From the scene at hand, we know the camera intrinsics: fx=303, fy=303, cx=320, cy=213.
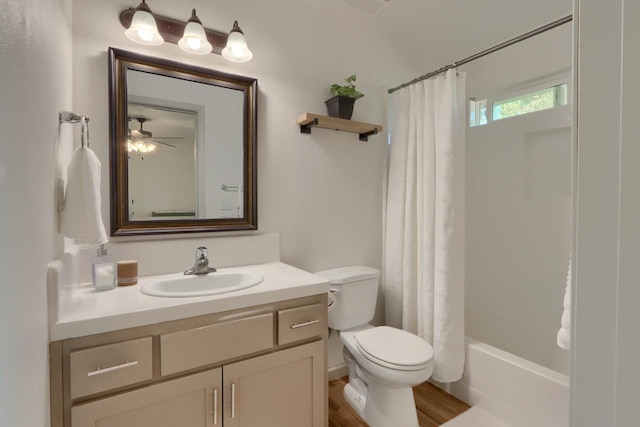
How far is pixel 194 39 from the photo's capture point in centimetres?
151

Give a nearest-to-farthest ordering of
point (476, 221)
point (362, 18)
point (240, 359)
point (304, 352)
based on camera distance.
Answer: point (240, 359) < point (304, 352) < point (362, 18) < point (476, 221)

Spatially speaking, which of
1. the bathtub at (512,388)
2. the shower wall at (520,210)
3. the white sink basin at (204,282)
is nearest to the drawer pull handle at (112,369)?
the white sink basin at (204,282)

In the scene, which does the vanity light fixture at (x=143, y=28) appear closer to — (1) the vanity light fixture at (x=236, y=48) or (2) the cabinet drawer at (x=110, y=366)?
(1) the vanity light fixture at (x=236, y=48)

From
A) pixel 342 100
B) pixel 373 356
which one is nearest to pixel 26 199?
pixel 373 356

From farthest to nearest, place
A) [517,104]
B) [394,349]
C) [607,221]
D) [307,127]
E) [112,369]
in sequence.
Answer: [517,104]
[307,127]
[394,349]
[112,369]
[607,221]

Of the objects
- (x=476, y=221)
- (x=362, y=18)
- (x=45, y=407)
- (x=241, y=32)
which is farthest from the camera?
(x=476, y=221)

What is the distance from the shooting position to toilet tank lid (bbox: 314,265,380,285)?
1.85 m

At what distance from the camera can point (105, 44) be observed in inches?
55.5

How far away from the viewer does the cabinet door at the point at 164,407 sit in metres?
1.00

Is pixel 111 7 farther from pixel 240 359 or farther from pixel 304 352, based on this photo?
pixel 304 352

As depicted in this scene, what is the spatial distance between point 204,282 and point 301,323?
538 mm

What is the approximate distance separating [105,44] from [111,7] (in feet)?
0.60

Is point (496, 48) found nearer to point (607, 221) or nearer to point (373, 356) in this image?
point (607, 221)

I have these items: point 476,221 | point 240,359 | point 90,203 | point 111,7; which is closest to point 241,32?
point 111,7
